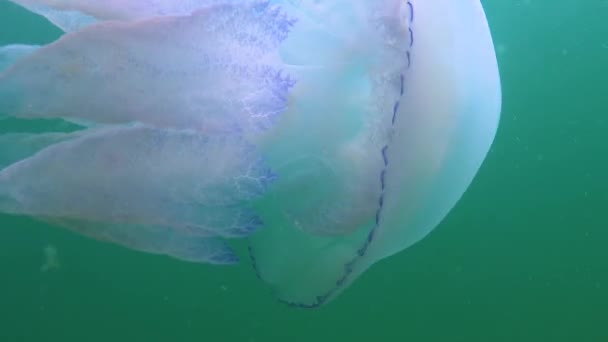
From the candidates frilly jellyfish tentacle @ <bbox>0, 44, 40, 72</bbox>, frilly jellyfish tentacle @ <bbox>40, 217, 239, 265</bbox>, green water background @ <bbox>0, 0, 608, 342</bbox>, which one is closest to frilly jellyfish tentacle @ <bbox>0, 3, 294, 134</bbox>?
frilly jellyfish tentacle @ <bbox>0, 44, 40, 72</bbox>

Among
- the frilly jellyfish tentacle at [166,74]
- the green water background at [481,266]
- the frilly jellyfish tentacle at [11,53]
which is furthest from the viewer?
the green water background at [481,266]

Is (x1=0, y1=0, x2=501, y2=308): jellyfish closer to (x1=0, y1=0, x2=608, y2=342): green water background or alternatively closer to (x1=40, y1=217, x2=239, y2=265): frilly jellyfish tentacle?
(x1=40, y1=217, x2=239, y2=265): frilly jellyfish tentacle

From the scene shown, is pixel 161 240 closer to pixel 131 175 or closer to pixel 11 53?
pixel 131 175

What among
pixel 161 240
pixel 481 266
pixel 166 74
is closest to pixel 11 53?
A: pixel 166 74

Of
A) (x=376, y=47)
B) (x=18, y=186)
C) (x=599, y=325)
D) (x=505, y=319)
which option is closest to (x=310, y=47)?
(x=376, y=47)

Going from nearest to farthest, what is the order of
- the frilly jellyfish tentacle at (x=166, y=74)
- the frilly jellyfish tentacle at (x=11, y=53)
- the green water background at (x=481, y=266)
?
the frilly jellyfish tentacle at (x=166, y=74) < the frilly jellyfish tentacle at (x=11, y=53) < the green water background at (x=481, y=266)

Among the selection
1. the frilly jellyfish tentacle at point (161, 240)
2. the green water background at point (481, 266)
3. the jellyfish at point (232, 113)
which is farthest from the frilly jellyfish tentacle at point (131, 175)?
the green water background at point (481, 266)

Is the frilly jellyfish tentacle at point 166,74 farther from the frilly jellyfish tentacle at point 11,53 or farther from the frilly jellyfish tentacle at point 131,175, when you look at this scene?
the frilly jellyfish tentacle at point 11,53
